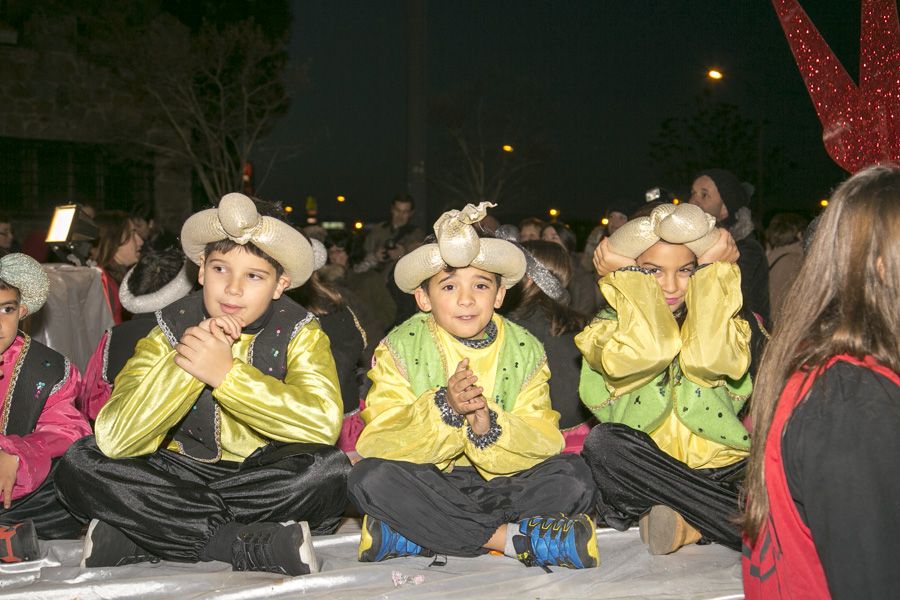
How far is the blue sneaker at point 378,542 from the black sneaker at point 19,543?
4.40 ft

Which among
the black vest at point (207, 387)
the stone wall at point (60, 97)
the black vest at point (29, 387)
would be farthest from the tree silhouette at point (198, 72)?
the black vest at point (207, 387)

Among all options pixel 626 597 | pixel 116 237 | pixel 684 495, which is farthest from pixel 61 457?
pixel 116 237

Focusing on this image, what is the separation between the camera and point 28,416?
383 cm

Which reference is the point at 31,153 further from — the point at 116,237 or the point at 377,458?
the point at 377,458

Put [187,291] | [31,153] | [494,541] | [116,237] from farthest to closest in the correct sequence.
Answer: [31,153], [116,237], [187,291], [494,541]

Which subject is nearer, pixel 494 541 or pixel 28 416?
pixel 494 541

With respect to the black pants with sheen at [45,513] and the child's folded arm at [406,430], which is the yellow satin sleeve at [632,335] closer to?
the child's folded arm at [406,430]

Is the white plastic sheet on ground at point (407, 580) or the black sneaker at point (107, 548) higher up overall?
the black sneaker at point (107, 548)

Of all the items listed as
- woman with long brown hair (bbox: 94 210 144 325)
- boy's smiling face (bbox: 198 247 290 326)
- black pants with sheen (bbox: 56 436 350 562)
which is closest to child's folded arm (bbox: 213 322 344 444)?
black pants with sheen (bbox: 56 436 350 562)

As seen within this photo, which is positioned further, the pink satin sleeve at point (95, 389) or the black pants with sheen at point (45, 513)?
the pink satin sleeve at point (95, 389)

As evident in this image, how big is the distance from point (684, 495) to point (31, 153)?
14.5 metres

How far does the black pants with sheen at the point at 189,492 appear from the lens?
11.2ft

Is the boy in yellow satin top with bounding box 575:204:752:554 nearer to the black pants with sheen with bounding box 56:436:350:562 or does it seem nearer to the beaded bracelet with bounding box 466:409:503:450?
the beaded bracelet with bounding box 466:409:503:450

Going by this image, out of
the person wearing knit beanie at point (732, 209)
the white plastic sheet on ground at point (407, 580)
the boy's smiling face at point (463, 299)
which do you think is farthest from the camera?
the person wearing knit beanie at point (732, 209)
